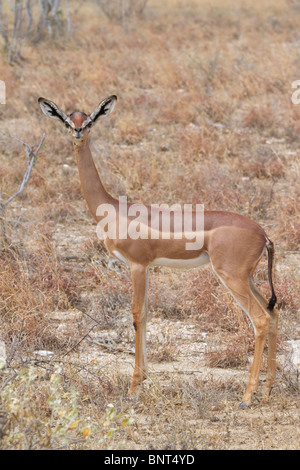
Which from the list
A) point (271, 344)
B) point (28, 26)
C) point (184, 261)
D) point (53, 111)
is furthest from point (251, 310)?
point (28, 26)

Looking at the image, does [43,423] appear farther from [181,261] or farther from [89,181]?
[89,181]

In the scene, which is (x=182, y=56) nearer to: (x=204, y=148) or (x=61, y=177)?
(x=204, y=148)

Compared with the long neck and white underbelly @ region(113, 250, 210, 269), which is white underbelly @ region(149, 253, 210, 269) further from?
the long neck

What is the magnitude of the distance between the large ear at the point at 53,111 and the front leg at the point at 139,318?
1126 mm

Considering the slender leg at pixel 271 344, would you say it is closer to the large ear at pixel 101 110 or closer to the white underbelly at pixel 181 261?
the white underbelly at pixel 181 261

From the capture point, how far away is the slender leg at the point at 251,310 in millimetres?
4598

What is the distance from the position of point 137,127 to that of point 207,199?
9.55 feet

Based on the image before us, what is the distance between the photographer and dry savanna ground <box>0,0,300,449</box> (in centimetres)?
434

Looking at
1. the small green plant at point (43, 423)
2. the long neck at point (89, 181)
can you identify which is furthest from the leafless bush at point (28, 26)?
the small green plant at point (43, 423)

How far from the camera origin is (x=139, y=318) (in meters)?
4.85

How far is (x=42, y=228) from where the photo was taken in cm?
754

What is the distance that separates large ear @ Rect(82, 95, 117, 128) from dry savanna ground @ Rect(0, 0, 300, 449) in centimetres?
153

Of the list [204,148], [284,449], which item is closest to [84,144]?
[284,449]

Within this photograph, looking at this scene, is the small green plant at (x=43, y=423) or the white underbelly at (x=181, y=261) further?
the white underbelly at (x=181, y=261)
